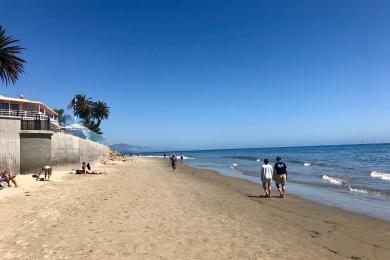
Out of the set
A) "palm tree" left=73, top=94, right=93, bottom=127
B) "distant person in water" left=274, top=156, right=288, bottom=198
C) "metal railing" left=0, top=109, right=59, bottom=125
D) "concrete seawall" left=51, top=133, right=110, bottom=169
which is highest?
"palm tree" left=73, top=94, right=93, bottom=127

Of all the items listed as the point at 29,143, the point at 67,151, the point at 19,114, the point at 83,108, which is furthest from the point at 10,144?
the point at 83,108

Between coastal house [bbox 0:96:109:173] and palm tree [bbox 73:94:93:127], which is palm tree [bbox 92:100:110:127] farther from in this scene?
coastal house [bbox 0:96:109:173]

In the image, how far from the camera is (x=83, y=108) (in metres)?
75.5

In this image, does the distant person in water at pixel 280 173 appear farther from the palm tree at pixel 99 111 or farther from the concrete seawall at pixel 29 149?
the palm tree at pixel 99 111

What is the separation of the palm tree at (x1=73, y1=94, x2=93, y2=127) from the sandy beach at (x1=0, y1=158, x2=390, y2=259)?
6365 centimetres

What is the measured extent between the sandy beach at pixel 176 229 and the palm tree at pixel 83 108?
209 feet

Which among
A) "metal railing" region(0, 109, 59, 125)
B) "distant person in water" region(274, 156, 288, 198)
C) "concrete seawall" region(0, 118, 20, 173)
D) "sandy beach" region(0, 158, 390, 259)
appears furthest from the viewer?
"metal railing" region(0, 109, 59, 125)

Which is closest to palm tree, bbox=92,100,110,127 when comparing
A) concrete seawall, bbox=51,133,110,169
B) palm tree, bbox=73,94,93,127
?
palm tree, bbox=73,94,93,127

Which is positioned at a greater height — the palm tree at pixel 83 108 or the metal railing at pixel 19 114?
the palm tree at pixel 83 108

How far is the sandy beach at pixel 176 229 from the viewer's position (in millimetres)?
7027

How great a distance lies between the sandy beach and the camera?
7027mm

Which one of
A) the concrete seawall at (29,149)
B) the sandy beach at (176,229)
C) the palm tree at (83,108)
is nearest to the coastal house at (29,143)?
the concrete seawall at (29,149)

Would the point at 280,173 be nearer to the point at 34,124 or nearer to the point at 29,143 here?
the point at 29,143

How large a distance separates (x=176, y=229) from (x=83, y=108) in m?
71.1
